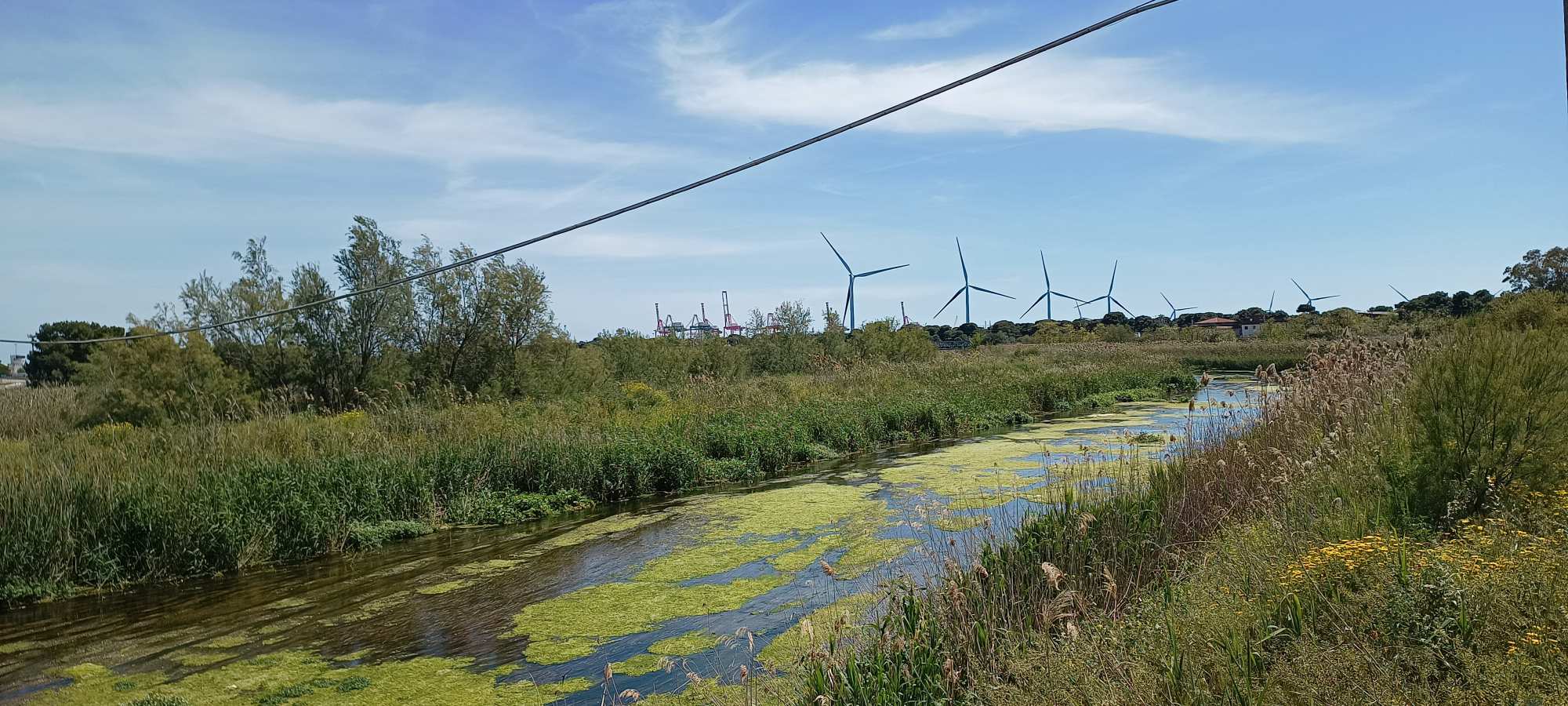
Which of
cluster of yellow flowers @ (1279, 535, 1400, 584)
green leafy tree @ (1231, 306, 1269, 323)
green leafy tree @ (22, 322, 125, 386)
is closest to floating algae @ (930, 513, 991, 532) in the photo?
cluster of yellow flowers @ (1279, 535, 1400, 584)

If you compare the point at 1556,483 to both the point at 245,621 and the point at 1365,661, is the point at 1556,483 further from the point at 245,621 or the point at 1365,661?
the point at 245,621

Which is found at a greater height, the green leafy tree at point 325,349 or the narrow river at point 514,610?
the green leafy tree at point 325,349

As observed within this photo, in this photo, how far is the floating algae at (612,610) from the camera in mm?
5961

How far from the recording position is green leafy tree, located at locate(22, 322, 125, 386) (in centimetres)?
2741

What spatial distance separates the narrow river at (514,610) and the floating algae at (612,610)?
0.07ft

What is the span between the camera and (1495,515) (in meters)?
4.56

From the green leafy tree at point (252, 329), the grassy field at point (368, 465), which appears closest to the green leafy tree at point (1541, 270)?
the grassy field at point (368, 465)

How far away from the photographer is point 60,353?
30281 mm

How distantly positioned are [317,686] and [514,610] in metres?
1.68

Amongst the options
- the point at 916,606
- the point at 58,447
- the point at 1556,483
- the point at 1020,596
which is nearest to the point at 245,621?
the point at 58,447

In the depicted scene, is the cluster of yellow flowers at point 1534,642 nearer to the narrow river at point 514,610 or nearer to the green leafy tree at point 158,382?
the narrow river at point 514,610

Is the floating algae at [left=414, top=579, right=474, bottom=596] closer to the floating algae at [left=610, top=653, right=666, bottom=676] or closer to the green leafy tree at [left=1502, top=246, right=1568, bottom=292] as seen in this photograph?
the floating algae at [left=610, top=653, right=666, bottom=676]

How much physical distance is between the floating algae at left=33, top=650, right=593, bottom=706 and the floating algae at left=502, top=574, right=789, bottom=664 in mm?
500

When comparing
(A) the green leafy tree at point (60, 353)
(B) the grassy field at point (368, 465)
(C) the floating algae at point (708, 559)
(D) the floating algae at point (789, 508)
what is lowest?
(C) the floating algae at point (708, 559)
